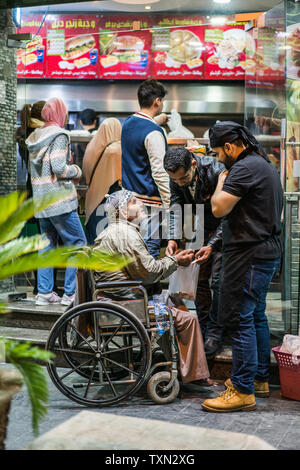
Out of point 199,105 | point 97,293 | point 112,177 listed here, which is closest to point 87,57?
point 199,105

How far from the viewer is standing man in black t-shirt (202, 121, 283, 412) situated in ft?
12.3

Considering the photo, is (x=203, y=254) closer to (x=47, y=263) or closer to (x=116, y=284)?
(x=116, y=284)

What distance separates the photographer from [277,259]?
3.90 meters

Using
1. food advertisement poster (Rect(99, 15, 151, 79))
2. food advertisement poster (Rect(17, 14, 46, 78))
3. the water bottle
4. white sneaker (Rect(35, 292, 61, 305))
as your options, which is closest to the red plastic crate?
the water bottle

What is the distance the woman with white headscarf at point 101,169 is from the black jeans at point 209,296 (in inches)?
65.2

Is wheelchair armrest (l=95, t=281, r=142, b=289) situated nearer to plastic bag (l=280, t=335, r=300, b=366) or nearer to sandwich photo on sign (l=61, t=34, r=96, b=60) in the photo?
plastic bag (l=280, t=335, r=300, b=366)

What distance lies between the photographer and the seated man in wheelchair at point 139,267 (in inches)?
157

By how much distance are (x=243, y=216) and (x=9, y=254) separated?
1.92 meters

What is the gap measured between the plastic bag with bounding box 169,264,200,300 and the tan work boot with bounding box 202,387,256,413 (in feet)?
2.46

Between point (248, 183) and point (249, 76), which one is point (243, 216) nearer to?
point (248, 183)

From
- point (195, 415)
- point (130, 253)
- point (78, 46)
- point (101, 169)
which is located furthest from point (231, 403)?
point (78, 46)

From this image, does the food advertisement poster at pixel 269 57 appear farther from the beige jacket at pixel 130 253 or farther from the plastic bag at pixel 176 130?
the beige jacket at pixel 130 253

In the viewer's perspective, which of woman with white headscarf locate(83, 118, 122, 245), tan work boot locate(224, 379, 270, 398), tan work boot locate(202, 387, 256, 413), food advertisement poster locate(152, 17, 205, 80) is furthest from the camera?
food advertisement poster locate(152, 17, 205, 80)

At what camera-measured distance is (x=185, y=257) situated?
4.28 meters
